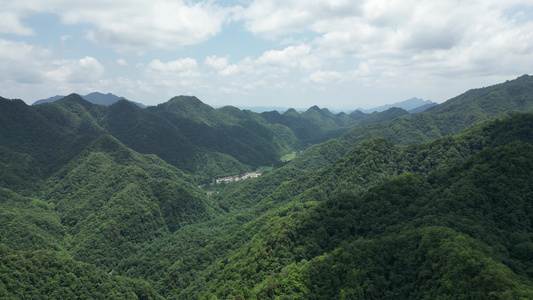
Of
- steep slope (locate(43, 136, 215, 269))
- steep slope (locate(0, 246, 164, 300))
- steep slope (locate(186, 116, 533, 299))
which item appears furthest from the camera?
steep slope (locate(43, 136, 215, 269))

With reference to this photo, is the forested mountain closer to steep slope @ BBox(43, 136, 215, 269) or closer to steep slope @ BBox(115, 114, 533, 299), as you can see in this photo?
steep slope @ BBox(115, 114, 533, 299)

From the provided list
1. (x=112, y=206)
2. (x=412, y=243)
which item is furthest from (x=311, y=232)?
(x=112, y=206)

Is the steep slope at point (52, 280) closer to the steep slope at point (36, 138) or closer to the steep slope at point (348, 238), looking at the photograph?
the steep slope at point (348, 238)

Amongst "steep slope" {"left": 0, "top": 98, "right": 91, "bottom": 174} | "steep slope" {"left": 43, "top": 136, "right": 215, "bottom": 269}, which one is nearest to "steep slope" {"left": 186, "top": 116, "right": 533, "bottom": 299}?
"steep slope" {"left": 43, "top": 136, "right": 215, "bottom": 269}

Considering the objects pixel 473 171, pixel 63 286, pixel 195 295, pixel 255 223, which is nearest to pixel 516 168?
pixel 473 171

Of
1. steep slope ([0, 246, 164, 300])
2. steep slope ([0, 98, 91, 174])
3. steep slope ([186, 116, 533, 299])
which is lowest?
steep slope ([0, 246, 164, 300])

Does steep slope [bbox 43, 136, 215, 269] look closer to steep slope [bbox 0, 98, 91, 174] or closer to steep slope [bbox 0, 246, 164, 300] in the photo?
steep slope [bbox 0, 98, 91, 174]

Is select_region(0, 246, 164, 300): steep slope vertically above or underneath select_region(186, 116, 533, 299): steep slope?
underneath

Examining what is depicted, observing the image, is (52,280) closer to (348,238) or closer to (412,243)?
(348,238)

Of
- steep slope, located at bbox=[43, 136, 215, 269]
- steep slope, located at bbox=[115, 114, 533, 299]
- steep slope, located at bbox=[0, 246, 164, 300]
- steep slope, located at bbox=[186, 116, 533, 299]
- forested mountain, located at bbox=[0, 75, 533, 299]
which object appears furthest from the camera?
steep slope, located at bbox=[43, 136, 215, 269]

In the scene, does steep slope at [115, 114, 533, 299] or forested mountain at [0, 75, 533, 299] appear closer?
forested mountain at [0, 75, 533, 299]

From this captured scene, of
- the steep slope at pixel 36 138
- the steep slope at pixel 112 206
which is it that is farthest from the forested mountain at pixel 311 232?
the steep slope at pixel 36 138

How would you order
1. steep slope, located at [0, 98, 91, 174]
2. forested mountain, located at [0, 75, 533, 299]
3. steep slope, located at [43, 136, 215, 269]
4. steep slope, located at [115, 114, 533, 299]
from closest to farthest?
forested mountain, located at [0, 75, 533, 299]
steep slope, located at [115, 114, 533, 299]
steep slope, located at [43, 136, 215, 269]
steep slope, located at [0, 98, 91, 174]

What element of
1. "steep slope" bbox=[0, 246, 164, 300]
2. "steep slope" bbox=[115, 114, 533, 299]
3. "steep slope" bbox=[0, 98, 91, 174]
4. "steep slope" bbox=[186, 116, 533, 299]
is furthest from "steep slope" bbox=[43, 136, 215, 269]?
"steep slope" bbox=[186, 116, 533, 299]
